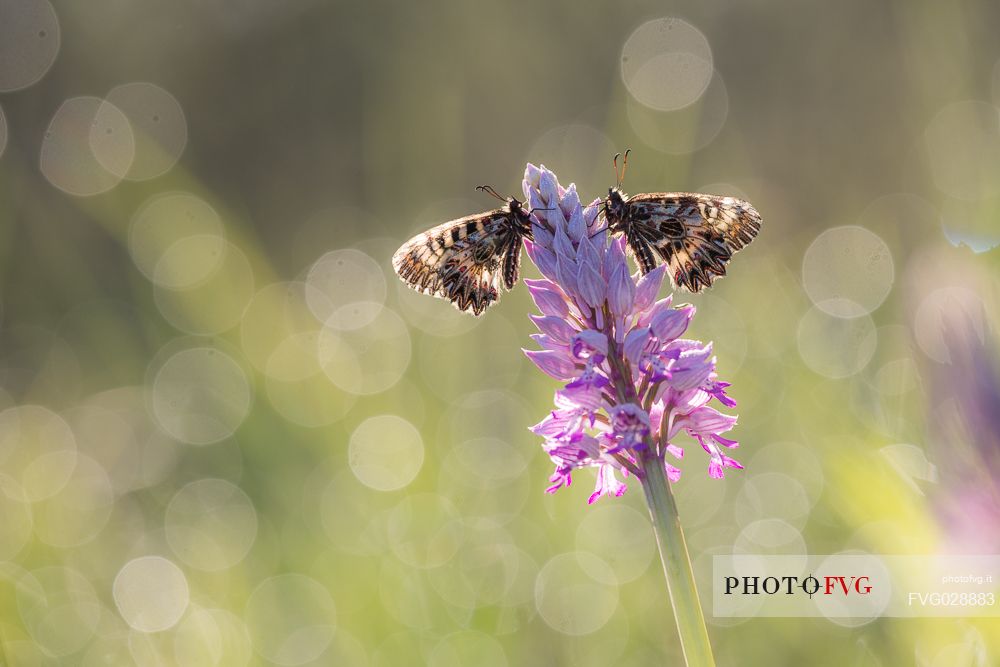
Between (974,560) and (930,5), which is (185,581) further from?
(930,5)

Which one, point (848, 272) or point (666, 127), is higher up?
point (666, 127)

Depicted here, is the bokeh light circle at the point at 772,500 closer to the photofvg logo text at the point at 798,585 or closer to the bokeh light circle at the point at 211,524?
the photofvg logo text at the point at 798,585

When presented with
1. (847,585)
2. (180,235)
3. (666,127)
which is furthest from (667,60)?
→ (847,585)

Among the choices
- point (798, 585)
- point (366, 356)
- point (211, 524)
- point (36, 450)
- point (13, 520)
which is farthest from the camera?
point (366, 356)

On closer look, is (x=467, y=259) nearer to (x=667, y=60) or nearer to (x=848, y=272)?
(x=848, y=272)

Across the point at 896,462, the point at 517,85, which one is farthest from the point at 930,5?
the point at 517,85
